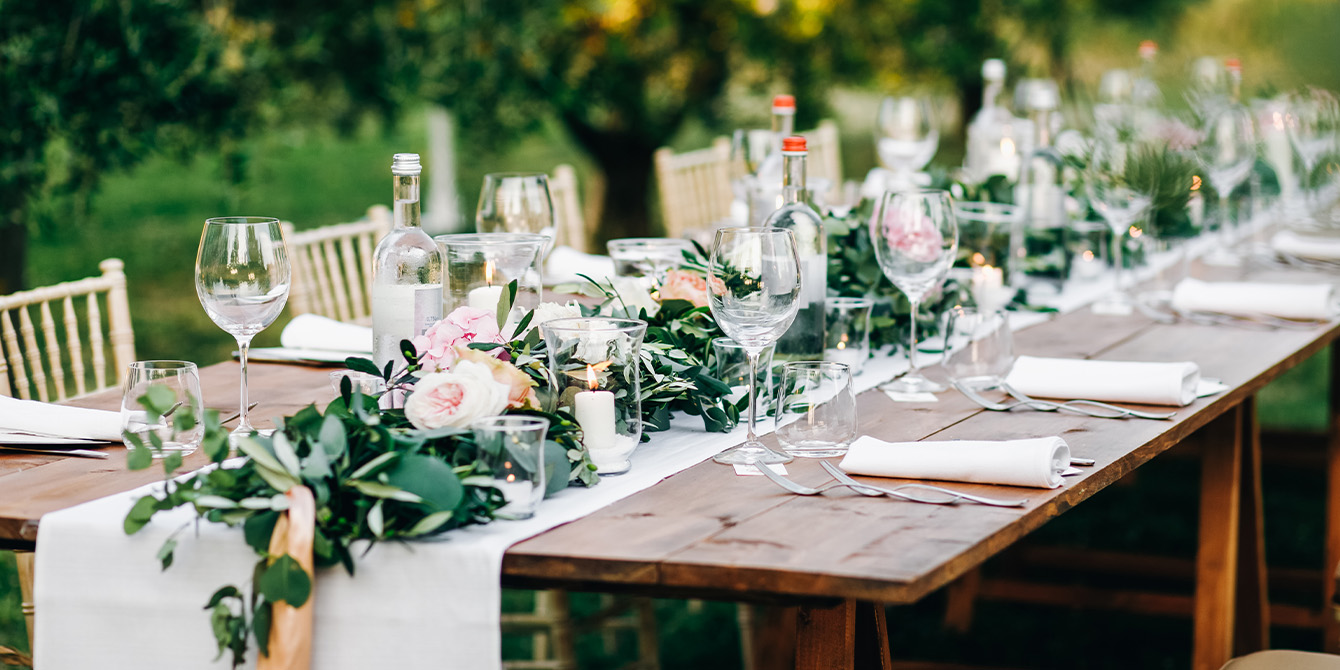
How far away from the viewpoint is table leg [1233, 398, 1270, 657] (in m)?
2.56

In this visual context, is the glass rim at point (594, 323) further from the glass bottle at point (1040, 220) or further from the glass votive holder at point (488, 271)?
the glass bottle at point (1040, 220)

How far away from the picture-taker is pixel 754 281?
1.40 meters

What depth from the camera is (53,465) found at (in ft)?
4.80

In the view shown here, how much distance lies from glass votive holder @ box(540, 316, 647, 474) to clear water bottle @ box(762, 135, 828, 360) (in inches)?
17.1

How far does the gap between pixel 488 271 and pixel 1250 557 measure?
5.54ft

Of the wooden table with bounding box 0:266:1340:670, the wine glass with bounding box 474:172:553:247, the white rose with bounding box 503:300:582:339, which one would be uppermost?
the wine glass with bounding box 474:172:553:247

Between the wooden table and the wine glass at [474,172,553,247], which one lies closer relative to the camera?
the wooden table

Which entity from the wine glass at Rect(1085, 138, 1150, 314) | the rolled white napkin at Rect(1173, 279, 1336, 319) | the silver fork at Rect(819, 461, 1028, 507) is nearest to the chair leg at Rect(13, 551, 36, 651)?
the silver fork at Rect(819, 461, 1028, 507)

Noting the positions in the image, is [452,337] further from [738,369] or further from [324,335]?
[324,335]

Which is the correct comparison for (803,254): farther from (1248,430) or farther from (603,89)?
(603,89)

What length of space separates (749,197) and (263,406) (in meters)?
1.19

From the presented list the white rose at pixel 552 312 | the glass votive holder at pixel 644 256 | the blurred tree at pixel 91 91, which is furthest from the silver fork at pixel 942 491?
the blurred tree at pixel 91 91

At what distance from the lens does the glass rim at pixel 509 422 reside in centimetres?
121

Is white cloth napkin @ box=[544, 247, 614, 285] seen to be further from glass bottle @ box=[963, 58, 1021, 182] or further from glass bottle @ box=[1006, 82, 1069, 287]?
glass bottle @ box=[963, 58, 1021, 182]
